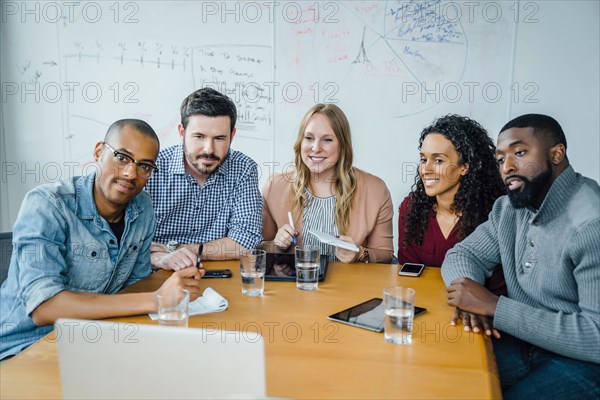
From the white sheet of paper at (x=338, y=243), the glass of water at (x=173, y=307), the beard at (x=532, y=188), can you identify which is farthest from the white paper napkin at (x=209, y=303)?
the beard at (x=532, y=188)

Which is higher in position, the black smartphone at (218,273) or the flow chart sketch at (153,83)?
the flow chart sketch at (153,83)

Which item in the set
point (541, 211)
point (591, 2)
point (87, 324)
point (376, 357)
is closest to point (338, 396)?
point (376, 357)

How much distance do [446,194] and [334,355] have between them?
1305 mm

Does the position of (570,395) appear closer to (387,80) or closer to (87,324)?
(87,324)

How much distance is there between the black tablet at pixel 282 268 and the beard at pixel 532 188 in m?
0.70

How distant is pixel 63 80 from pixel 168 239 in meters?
2.08

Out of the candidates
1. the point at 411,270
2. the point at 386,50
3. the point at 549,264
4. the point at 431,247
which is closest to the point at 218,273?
the point at 411,270

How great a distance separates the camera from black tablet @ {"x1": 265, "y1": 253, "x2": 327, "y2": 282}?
5.91ft

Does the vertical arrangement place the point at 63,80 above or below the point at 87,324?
above

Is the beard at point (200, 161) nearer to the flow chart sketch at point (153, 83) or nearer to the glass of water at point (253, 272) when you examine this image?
the glass of water at point (253, 272)

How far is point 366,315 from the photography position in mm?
1456

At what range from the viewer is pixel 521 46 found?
3256 millimetres

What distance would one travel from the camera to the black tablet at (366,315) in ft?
4.55

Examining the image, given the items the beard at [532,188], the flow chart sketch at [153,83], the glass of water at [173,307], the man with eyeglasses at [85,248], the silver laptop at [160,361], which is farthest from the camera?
the flow chart sketch at [153,83]
